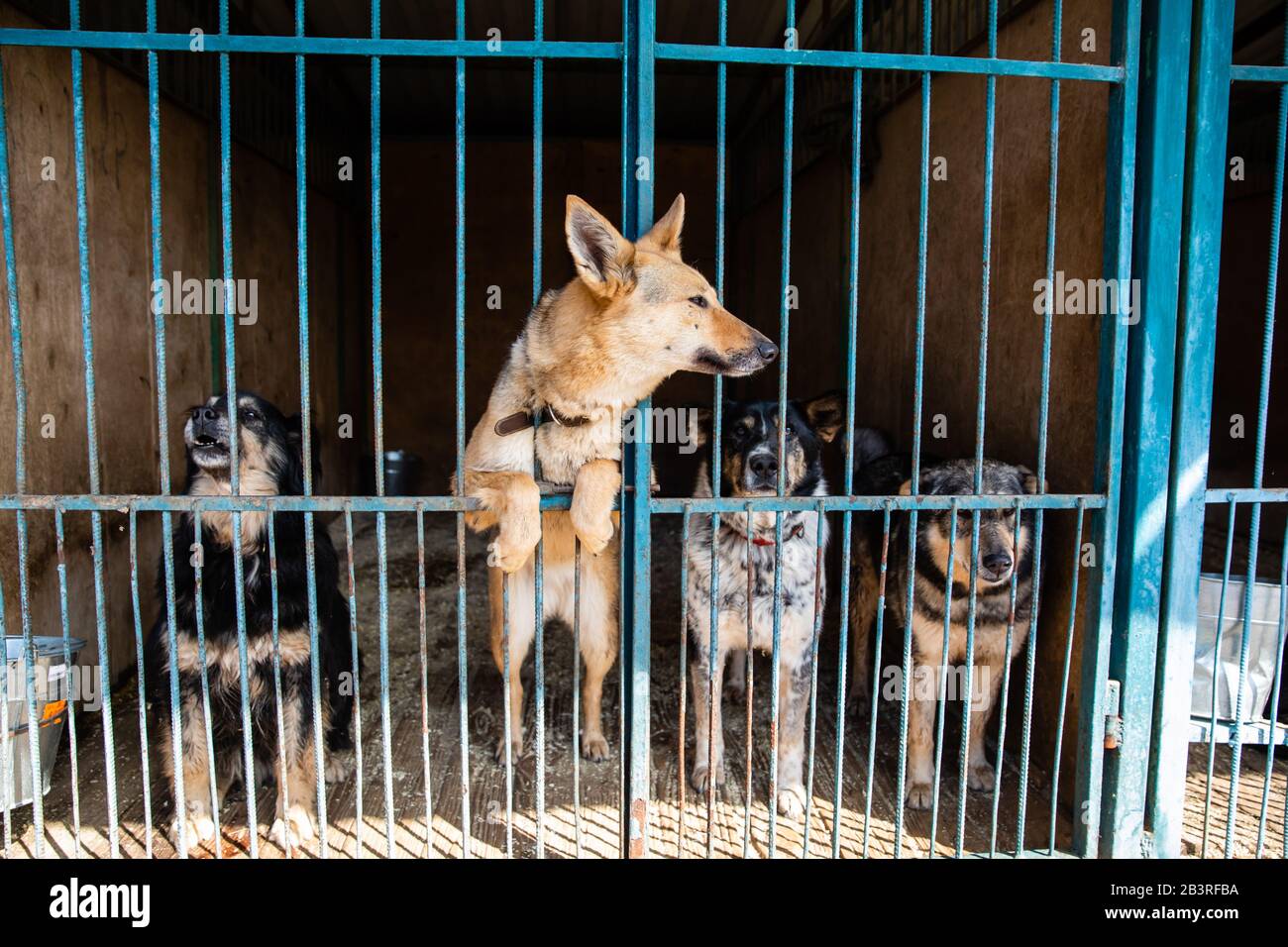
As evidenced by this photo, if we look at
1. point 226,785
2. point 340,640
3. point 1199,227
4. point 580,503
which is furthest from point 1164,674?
point 226,785

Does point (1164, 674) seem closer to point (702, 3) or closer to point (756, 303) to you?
point (702, 3)

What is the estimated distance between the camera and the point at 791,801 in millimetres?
3830

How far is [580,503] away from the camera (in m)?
3.14

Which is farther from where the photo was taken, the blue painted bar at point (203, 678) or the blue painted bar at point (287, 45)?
the blue painted bar at point (203, 678)

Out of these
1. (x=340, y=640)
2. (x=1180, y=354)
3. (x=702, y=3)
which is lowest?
(x=340, y=640)

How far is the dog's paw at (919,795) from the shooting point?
12.6ft

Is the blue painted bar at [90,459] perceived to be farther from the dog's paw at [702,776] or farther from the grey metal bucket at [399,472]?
the grey metal bucket at [399,472]

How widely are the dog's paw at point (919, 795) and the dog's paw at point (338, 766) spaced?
9.15 ft

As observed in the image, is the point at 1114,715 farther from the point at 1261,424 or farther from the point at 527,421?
the point at 527,421

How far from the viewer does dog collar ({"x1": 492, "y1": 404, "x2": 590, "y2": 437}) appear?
358cm

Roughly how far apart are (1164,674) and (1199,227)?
183cm

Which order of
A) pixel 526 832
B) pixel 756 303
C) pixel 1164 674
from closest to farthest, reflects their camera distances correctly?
pixel 1164 674 < pixel 526 832 < pixel 756 303

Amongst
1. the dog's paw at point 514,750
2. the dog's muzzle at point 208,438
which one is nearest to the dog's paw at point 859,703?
the dog's paw at point 514,750

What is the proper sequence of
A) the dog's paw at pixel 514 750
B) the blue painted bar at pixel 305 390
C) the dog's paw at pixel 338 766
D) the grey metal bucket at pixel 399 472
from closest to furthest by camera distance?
the blue painted bar at pixel 305 390 → the dog's paw at pixel 338 766 → the dog's paw at pixel 514 750 → the grey metal bucket at pixel 399 472
